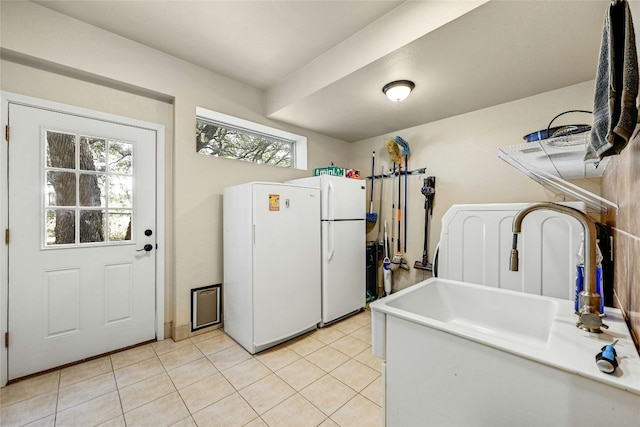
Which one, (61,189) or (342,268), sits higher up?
(61,189)

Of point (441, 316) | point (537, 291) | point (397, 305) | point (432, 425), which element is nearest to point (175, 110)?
point (397, 305)

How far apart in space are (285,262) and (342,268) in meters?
0.78

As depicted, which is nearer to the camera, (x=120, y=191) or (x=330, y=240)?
(x=120, y=191)

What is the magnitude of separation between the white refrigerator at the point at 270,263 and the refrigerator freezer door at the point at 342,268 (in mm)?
96

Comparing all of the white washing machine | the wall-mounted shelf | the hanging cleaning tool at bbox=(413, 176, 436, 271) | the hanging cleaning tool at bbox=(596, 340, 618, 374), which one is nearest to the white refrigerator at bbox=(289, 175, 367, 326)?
the hanging cleaning tool at bbox=(413, 176, 436, 271)

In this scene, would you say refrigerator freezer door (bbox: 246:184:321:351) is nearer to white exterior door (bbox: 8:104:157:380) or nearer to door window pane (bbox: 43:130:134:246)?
white exterior door (bbox: 8:104:157:380)

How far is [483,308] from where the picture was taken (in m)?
1.31

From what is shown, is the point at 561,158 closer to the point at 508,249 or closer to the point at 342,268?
the point at 508,249

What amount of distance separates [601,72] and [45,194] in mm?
3089

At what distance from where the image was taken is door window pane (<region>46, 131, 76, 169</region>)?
2.00 m

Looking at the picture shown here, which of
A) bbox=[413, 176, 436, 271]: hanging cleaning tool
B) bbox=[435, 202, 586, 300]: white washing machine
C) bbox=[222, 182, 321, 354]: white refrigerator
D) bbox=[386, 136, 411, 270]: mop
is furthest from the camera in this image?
bbox=[386, 136, 411, 270]: mop

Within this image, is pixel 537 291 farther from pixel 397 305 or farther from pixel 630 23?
pixel 630 23

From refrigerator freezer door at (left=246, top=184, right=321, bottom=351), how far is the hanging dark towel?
203 cm

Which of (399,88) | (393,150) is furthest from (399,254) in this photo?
(399,88)
